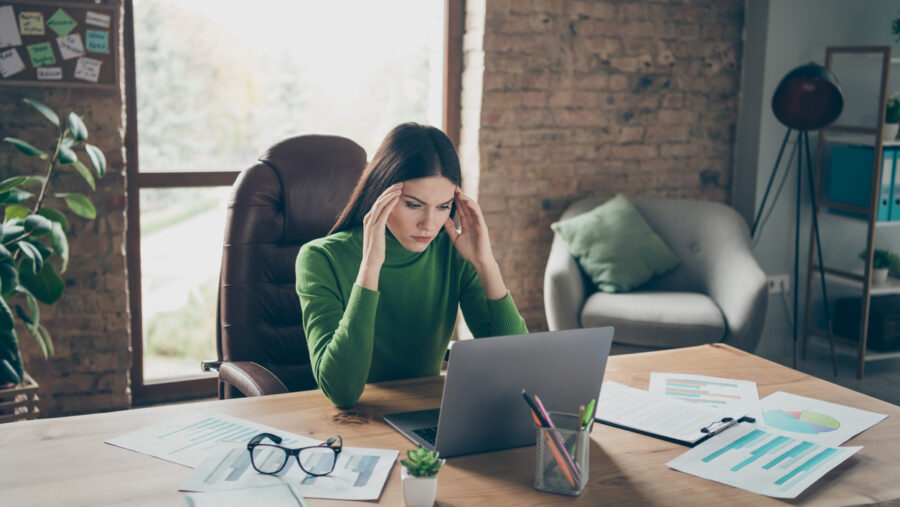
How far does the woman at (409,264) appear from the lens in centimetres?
176

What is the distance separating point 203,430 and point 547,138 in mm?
2776

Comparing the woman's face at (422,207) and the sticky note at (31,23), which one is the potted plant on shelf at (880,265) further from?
the sticky note at (31,23)

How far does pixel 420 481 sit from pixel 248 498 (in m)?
0.24

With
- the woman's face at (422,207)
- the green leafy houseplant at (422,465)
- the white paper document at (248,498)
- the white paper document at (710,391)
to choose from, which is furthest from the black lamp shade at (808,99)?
the white paper document at (248,498)

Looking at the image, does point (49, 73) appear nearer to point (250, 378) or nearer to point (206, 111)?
point (206, 111)

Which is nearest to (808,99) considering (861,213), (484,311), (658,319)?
(861,213)

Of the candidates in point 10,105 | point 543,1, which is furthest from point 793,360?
point 10,105

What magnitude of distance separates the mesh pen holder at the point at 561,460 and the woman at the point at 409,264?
61 centimetres

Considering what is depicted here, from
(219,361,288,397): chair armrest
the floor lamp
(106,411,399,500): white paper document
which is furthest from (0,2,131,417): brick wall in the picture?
the floor lamp

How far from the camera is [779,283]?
4.25m

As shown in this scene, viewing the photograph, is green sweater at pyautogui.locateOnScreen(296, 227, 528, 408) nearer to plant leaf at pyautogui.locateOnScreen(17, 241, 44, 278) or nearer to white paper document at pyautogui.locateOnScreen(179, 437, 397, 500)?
white paper document at pyautogui.locateOnScreen(179, 437, 397, 500)

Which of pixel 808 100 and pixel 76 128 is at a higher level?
pixel 808 100

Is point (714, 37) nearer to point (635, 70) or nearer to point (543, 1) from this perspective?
point (635, 70)

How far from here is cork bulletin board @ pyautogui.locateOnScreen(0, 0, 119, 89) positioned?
2984mm
